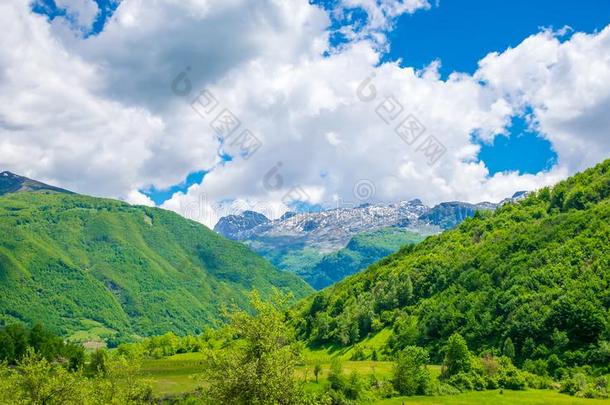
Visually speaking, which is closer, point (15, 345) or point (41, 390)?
point (41, 390)

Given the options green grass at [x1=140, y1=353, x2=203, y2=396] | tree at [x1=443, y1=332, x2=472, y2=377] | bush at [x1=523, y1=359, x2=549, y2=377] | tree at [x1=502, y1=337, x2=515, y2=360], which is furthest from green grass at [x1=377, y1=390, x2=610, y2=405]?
green grass at [x1=140, y1=353, x2=203, y2=396]

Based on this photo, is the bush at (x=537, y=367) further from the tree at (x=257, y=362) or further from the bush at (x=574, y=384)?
the tree at (x=257, y=362)

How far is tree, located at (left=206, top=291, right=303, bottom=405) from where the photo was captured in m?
56.5

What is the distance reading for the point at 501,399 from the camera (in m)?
124

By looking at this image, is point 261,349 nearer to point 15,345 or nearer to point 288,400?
point 288,400

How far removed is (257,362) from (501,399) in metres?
88.4

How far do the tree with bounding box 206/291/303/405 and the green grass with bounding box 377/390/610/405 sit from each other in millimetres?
74123

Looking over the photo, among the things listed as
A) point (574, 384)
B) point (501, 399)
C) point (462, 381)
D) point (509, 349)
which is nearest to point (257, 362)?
point (501, 399)

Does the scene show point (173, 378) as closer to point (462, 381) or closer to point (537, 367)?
point (462, 381)

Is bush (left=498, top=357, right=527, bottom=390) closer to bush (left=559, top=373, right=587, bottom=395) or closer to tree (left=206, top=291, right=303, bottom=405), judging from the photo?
bush (left=559, top=373, right=587, bottom=395)

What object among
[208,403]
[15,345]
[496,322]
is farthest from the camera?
[15,345]

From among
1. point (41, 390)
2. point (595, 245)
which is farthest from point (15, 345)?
point (595, 245)

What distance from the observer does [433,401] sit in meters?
125

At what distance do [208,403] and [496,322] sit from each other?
13158 centimetres
